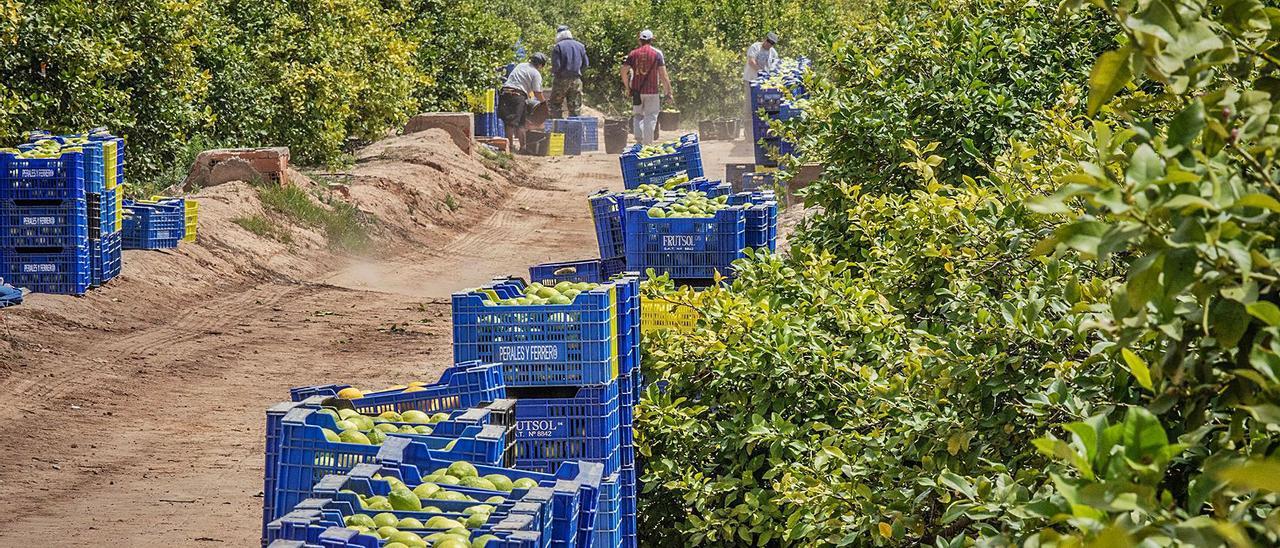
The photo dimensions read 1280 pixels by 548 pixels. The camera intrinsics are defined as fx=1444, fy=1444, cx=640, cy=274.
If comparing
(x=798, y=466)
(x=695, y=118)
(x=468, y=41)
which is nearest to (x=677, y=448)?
(x=798, y=466)


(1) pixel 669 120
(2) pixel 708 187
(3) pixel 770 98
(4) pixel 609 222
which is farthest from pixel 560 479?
(1) pixel 669 120

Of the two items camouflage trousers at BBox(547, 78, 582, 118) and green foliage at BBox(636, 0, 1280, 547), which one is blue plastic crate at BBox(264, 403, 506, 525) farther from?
camouflage trousers at BBox(547, 78, 582, 118)

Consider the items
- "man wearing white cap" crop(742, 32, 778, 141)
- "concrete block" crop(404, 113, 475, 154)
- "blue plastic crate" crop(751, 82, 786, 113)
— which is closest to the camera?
"blue plastic crate" crop(751, 82, 786, 113)

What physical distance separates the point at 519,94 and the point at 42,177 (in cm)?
1467

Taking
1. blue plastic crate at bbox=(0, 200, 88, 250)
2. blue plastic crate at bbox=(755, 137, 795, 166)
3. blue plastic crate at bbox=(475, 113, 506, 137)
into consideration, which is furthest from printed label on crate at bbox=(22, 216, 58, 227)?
blue plastic crate at bbox=(475, 113, 506, 137)

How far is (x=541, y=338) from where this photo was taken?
5.82m

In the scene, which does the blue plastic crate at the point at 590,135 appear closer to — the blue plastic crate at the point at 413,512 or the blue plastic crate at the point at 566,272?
the blue plastic crate at the point at 566,272

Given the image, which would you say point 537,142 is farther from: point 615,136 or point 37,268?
point 37,268

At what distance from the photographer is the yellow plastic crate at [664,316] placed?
22.8 ft

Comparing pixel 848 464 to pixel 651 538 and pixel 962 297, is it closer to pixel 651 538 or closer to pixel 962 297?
pixel 962 297

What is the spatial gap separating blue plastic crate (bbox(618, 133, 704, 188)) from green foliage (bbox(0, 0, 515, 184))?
5404 mm

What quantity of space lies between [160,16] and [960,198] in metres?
12.0

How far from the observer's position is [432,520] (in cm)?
377

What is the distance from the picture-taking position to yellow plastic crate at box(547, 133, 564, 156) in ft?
85.8
